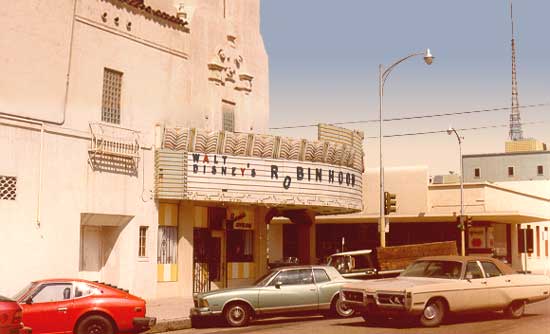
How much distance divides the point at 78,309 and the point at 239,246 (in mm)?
14715

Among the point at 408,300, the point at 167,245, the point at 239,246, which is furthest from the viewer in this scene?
the point at 239,246

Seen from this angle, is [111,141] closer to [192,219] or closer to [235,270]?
[192,219]

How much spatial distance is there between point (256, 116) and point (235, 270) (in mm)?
6154

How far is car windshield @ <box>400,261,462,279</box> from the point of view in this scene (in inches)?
706

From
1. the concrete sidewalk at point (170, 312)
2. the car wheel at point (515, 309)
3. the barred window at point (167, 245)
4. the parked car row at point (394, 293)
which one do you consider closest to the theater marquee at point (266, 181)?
the barred window at point (167, 245)

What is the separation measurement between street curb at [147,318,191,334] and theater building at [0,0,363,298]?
14.7ft

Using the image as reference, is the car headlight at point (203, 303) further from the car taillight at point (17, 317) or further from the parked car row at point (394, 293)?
the car taillight at point (17, 317)

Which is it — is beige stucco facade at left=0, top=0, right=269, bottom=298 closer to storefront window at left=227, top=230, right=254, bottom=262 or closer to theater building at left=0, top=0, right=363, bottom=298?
theater building at left=0, top=0, right=363, bottom=298

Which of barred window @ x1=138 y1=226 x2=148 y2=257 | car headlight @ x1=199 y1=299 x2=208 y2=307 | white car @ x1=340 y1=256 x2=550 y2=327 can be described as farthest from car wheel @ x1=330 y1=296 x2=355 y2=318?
barred window @ x1=138 y1=226 x2=148 y2=257

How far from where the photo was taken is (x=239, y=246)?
30.0 m

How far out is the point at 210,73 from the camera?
91.7 ft

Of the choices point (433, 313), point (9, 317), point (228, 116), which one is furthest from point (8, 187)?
point (433, 313)

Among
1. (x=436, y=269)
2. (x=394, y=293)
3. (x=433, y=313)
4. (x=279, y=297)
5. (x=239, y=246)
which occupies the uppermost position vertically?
(x=239, y=246)

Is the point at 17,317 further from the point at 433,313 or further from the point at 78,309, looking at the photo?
the point at 433,313
